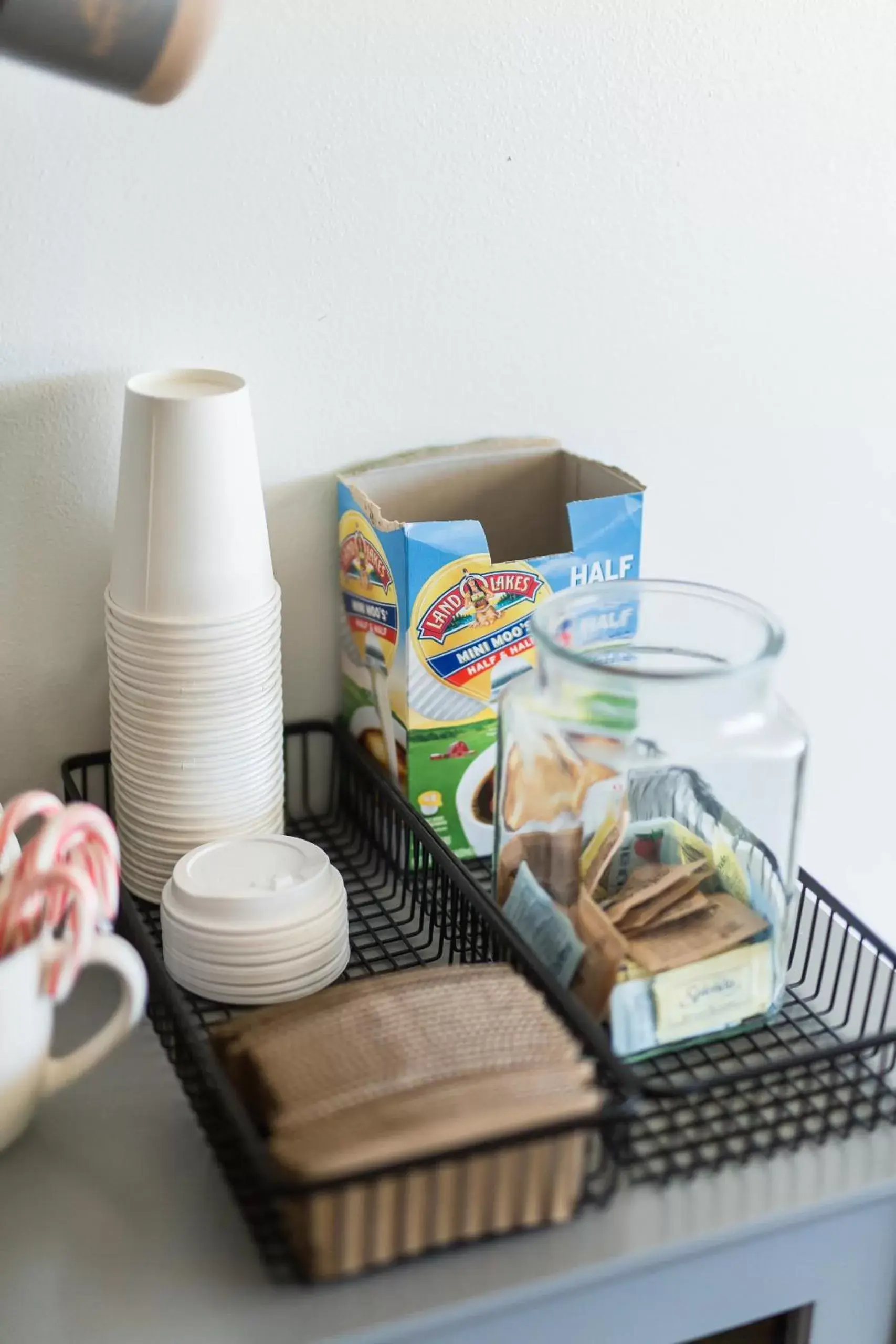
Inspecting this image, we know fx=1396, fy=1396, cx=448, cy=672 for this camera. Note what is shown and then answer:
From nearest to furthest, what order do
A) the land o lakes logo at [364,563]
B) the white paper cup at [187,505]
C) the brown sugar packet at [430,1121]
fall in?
the brown sugar packet at [430,1121] < the white paper cup at [187,505] < the land o lakes logo at [364,563]

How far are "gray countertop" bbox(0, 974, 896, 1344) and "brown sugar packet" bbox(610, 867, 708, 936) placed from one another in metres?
0.14

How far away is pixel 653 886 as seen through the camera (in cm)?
82

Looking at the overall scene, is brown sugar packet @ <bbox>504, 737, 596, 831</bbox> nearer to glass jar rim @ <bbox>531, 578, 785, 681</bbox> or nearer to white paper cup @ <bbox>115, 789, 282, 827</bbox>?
glass jar rim @ <bbox>531, 578, 785, 681</bbox>

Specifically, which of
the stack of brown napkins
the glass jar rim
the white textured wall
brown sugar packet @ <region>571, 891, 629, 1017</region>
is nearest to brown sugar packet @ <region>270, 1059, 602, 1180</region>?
the stack of brown napkins

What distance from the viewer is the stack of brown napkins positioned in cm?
62

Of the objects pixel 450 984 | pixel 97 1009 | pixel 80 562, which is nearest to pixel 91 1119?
pixel 97 1009

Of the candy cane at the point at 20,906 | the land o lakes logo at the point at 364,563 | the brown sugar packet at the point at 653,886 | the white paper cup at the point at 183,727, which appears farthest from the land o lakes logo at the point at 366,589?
the candy cane at the point at 20,906

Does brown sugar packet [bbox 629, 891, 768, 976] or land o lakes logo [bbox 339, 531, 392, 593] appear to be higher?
land o lakes logo [bbox 339, 531, 392, 593]

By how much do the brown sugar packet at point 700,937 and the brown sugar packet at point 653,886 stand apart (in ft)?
0.05

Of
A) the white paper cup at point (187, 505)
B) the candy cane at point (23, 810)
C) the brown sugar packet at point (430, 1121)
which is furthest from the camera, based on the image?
the white paper cup at point (187, 505)

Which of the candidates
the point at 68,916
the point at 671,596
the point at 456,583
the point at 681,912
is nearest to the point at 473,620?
the point at 456,583

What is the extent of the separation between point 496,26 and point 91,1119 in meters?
0.73

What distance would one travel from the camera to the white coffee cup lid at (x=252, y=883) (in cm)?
82

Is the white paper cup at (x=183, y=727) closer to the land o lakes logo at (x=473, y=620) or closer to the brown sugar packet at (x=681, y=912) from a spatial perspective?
the land o lakes logo at (x=473, y=620)
